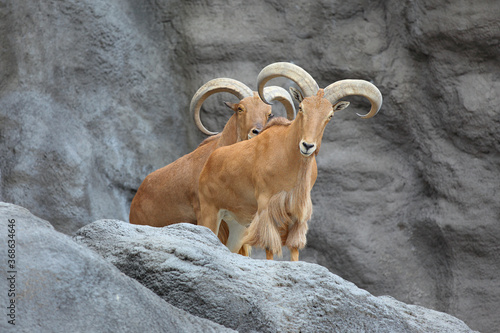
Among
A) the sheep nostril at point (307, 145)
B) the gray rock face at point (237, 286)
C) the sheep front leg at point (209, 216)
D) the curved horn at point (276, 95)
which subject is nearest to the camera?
the gray rock face at point (237, 286)

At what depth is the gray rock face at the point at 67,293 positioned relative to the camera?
316 cm

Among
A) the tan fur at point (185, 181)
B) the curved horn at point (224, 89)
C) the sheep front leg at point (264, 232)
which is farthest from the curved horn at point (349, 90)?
the curved horn at point (224, 89)

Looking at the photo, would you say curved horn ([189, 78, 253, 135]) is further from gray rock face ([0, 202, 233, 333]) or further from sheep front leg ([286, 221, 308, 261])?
gray rock face ([0, 202, 233, 333])

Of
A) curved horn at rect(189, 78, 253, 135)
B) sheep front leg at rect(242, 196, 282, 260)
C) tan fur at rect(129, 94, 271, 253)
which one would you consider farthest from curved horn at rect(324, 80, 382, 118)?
curved horn at rect(189, 78, 253, 135)

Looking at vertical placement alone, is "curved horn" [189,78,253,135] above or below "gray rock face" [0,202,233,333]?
above

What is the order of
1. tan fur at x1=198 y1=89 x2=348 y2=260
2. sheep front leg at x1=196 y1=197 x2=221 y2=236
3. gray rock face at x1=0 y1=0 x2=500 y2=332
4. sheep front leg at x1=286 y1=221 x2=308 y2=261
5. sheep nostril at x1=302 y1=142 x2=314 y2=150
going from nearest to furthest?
1. sheep nostril at x1=302 y1=142 x2=314 y2=150
2. tan fur at x1=198 y1=89 x2=348 y2=260
3. sheep front leg at x1=286 y1=221 x2=308 y2=261
4. sheep front leg at x1=196 y1=197 x2=221 y2=236
5. gray rock face at x1=0 y1=0 x2=500 y2=332

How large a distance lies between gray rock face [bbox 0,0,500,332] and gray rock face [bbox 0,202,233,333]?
5511 mm

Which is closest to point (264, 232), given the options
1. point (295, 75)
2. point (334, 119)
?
point (295, 75)

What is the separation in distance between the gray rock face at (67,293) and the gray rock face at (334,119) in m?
5.51

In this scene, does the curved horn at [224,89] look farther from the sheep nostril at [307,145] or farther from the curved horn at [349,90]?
the sheep nostril at [307,145]

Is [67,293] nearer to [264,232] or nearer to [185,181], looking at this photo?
[264,232]

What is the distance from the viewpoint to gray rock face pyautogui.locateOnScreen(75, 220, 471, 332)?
391 centimetres

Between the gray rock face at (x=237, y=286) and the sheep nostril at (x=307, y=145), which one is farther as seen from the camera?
the sheep nostril at (x=307, y=145)

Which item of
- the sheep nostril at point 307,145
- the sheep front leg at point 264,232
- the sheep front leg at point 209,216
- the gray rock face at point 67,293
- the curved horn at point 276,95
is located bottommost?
the gray rock face at point 67,293
